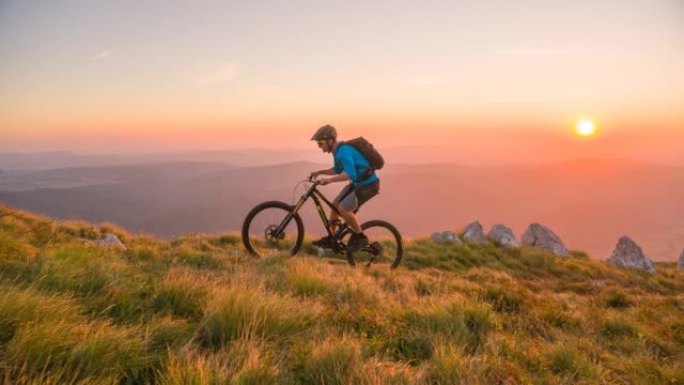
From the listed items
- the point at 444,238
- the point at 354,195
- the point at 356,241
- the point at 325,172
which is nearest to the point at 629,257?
the point at 444,238

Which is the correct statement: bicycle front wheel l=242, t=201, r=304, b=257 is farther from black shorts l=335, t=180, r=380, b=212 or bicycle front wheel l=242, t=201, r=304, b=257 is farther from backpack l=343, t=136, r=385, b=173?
backpack l=343, t=136, r=385, b=173

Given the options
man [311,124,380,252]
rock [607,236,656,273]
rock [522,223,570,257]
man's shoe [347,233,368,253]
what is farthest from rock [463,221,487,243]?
man [311,124,380,252]

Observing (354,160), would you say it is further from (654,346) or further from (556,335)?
(654,346)

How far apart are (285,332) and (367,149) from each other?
232 inches

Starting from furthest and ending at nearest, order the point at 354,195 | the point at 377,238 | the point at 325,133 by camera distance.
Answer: the point at 377,238, the point at 354,195, the point at 325,133

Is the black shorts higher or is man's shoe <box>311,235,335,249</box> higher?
the black shorts

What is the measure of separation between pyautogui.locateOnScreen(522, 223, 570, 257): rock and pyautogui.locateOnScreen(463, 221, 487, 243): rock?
5.04 m

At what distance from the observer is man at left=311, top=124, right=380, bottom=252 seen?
366 inches

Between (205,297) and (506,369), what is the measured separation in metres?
3.27

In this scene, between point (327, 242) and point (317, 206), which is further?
point (327, 242)

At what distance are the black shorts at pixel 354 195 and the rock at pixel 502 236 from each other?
464 inches

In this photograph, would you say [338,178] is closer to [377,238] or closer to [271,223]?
[271,223]

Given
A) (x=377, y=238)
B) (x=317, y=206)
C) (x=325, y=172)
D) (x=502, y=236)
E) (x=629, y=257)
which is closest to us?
(x=325, y=172)

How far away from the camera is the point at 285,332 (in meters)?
4.27
